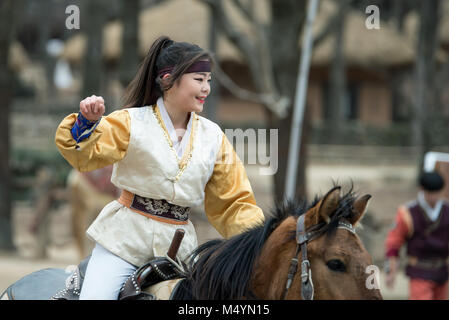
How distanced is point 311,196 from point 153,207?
1132 cm

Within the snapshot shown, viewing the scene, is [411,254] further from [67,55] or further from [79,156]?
[67,55]

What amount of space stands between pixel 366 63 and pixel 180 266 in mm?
23791

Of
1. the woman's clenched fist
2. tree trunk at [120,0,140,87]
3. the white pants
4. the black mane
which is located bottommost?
the white pants

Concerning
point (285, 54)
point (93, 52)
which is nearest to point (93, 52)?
point (93, 52)

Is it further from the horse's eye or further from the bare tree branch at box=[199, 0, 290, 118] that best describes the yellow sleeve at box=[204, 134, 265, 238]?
the bare tree branch at box=[199, 0, 290, 118]

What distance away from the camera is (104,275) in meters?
2.77

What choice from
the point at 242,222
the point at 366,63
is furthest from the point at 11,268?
the point at 366,63

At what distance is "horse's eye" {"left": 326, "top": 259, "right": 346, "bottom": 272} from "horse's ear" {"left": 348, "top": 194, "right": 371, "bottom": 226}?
0.61 feet

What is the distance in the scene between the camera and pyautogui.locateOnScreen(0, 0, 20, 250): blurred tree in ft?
41.0

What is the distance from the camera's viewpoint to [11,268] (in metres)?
10.4

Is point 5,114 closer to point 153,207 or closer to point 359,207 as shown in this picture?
point 153,207

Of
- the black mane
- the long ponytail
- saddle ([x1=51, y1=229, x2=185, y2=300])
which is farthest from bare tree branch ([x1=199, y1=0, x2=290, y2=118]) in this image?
the black mane

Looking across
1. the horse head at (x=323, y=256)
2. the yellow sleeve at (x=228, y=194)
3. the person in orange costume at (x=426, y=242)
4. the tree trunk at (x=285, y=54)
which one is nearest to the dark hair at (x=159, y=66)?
the yellow sleeve at (x=228, y=194)

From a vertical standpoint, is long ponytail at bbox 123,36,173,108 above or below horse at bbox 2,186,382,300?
above
